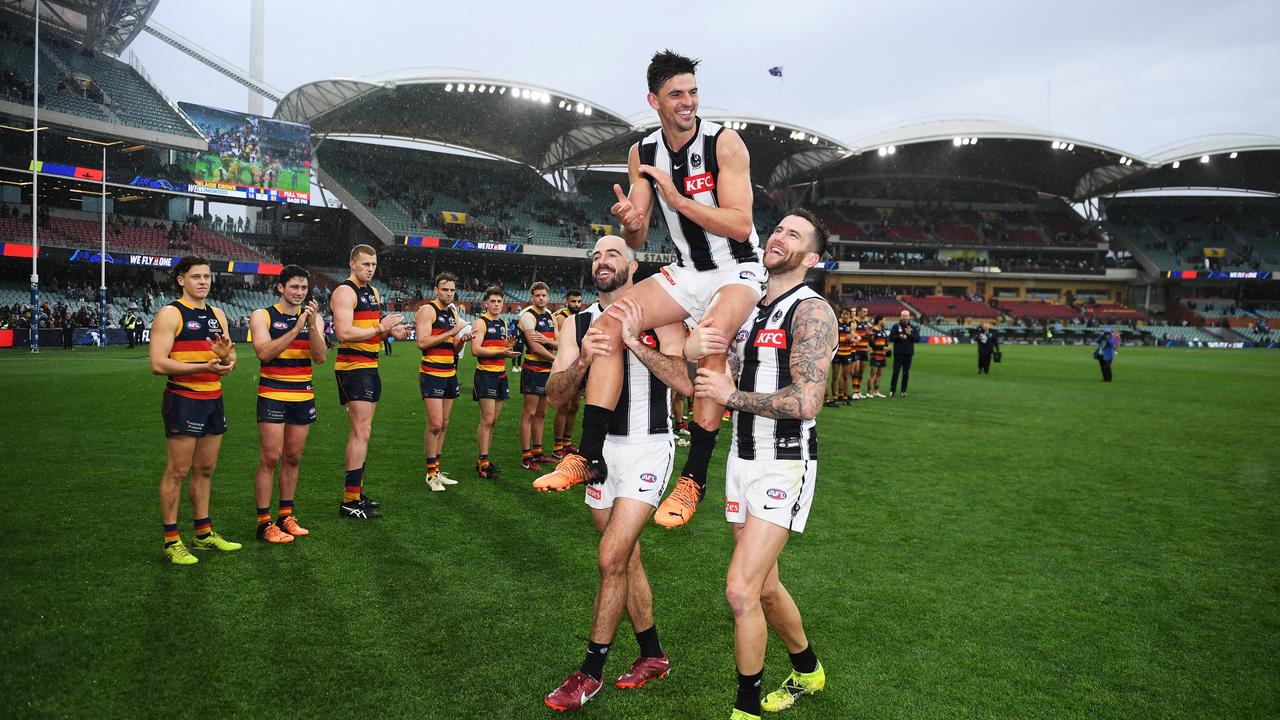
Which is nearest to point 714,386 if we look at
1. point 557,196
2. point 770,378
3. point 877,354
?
point 770,378

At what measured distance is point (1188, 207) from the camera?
72.1 meters

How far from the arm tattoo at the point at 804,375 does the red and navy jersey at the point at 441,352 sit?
547 centimetres

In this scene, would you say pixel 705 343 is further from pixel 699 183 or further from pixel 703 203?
pixel 699 183

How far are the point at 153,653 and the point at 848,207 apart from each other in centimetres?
7302

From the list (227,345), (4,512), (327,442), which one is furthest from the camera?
(327,442)

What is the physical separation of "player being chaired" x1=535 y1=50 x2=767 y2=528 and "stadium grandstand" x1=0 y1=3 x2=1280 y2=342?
118ft

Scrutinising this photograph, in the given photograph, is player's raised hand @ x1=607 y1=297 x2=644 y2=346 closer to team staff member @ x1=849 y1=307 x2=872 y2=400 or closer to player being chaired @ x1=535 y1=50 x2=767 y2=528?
player being chaired @ x1=535 y1=50 x2=767 y2=528

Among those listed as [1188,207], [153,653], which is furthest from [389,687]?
[1188,207]

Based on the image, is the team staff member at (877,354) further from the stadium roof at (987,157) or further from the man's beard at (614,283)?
the stadium roof at (987,157)

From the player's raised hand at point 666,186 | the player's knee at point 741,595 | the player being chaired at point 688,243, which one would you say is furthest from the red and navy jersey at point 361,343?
the player's knee at point 741,595

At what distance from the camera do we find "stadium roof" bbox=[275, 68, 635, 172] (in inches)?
1747

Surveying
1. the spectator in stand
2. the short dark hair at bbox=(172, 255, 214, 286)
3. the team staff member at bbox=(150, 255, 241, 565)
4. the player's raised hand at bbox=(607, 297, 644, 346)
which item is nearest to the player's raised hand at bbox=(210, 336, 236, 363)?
→ the team staff member at bbox=(150, 255, 241, 565)

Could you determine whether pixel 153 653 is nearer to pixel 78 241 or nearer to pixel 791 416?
pixel 791 416

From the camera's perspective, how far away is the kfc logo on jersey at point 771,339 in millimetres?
3695
